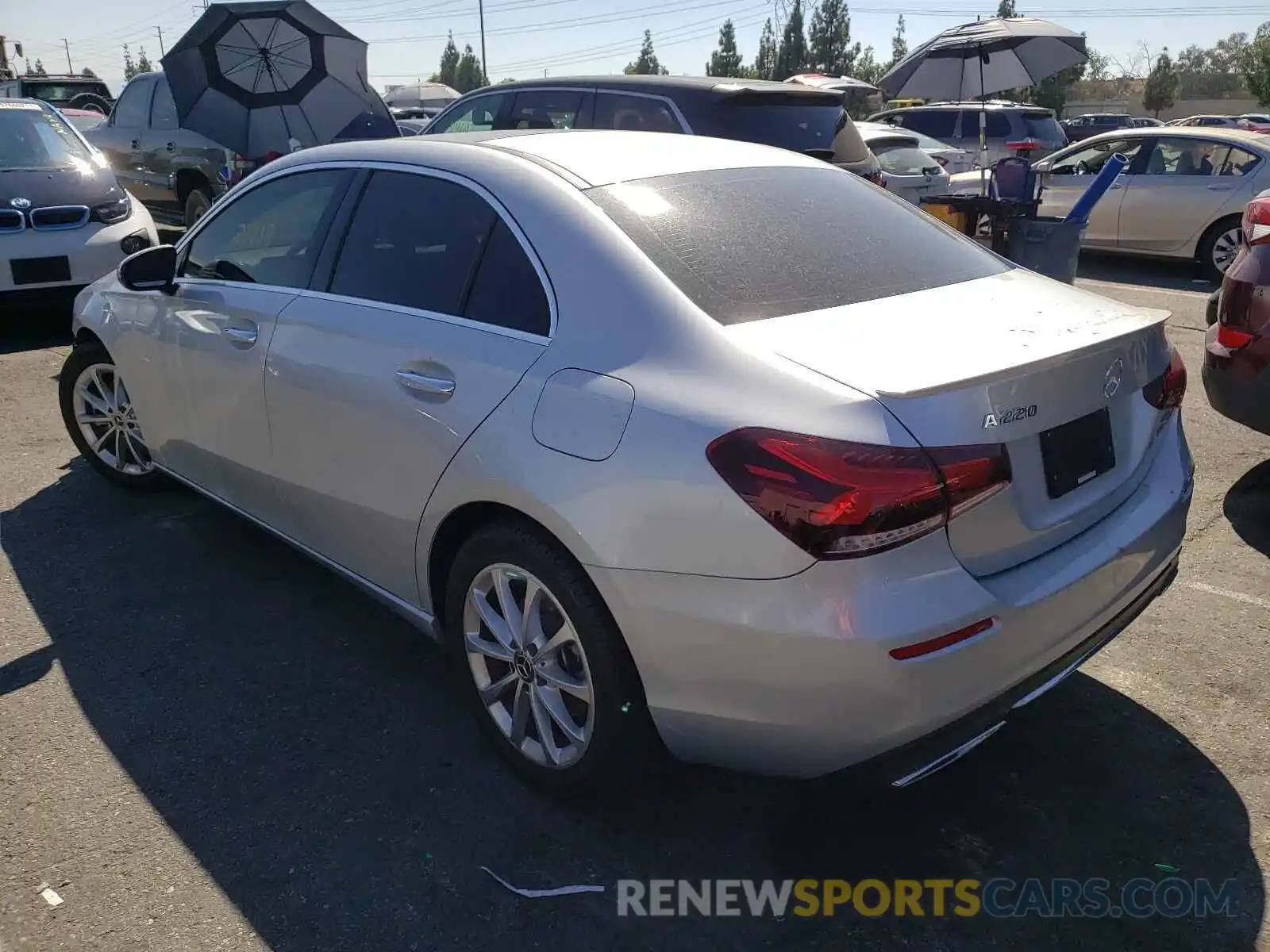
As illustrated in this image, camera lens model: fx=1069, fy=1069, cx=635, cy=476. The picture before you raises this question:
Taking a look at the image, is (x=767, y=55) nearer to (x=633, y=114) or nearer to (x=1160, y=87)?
(x=1160, y=87)

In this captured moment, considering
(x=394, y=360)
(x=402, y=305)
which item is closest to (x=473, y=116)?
(x=402, y=305)

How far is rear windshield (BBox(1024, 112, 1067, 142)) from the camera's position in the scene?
18.5 m

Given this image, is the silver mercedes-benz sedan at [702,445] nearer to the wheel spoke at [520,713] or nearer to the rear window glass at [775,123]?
the wheel spoke at [520,713]

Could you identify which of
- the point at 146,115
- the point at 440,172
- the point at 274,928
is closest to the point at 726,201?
the point at 440,172

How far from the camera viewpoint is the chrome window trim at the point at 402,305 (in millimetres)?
2732

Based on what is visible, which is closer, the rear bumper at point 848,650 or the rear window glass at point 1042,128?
the rear bumper at point 848,650

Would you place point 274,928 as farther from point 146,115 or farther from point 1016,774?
point 146,115

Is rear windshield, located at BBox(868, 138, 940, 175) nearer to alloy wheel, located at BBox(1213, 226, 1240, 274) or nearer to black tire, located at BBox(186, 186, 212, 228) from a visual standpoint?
alloy wheel, located at BBox(1213, 226, 1240, 274)

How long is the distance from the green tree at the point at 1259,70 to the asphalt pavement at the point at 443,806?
2424 inches

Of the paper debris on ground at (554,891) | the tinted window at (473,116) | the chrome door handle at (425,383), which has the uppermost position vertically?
the tinted window at (473,116)

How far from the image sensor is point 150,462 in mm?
4887

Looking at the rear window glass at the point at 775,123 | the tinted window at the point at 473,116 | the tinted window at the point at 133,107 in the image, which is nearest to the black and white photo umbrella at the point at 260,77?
the tinted window at the point at 133,107

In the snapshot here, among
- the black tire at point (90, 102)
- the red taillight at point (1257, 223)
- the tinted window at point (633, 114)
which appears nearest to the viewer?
the red taillight at point (1257, 223)

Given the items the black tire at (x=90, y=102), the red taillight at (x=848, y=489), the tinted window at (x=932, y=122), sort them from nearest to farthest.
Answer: the red taillight at (x=848, y=489) < the tinted window at (x=932, y=122) < the black tire at (x=90, y=102)
